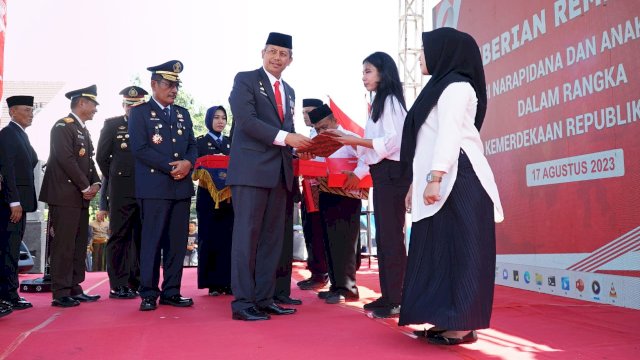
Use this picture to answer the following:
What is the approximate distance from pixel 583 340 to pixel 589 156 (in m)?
1.88

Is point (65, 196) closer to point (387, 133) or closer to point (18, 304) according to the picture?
point (18, 304)

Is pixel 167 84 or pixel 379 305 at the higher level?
pixel 167 84

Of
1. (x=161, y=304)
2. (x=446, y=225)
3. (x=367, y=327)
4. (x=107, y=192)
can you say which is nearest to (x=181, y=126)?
(x=161, y=304)

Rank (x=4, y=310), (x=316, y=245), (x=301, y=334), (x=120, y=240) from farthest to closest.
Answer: (x=316, y=245) < (x=120, y=240) < (x=4, y=310) < (x=301, y=334)

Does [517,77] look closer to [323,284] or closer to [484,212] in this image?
[323,284]

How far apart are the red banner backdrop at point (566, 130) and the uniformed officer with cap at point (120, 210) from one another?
330cm

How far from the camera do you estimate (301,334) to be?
290 centimetres

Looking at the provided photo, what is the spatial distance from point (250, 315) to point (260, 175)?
81 cm

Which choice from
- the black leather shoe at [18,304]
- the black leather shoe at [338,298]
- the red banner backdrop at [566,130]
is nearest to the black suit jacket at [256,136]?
the black leather shoe at [338,298]

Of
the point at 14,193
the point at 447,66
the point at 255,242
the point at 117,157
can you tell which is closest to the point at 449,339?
the point at 447,66

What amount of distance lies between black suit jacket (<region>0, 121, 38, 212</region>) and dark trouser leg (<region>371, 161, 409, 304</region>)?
96.6 inches

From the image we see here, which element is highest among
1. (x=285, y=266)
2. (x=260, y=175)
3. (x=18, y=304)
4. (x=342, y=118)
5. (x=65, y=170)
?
(x=342, y=118)

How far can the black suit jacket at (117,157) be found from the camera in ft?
16.2

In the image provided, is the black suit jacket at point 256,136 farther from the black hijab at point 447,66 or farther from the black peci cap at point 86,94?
the black peci cap at point 86,94
